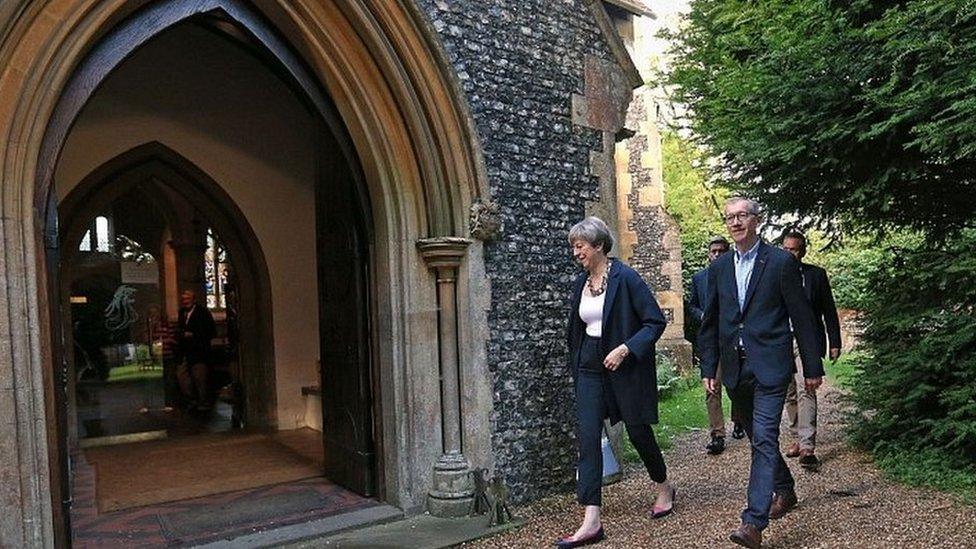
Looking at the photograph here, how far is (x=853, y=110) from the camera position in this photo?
16.0ft

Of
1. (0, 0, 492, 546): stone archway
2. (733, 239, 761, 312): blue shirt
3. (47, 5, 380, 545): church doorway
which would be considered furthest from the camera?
(47, 5, 380, 545): church doorway

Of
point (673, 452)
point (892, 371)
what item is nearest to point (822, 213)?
point (892, 371)

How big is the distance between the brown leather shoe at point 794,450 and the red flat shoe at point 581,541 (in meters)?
2.27

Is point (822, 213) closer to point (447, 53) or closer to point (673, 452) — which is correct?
point (673, 452)

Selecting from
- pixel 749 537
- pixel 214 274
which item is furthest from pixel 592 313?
pixel 214 274

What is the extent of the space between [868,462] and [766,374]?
2250 mm

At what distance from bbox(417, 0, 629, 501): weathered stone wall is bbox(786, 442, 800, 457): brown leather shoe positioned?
5.65 feet

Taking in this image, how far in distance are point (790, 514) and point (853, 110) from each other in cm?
268

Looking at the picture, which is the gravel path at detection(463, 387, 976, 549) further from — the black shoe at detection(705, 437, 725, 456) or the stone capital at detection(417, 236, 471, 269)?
the stone capital at detection(417, 236, 471, 269)

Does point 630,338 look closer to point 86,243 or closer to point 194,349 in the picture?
point 194,349

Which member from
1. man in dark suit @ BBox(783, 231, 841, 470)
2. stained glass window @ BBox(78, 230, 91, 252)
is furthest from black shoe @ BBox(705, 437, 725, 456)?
stained glass window @ BBox(78, 230, 91, 252)

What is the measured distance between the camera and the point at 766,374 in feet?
11.2

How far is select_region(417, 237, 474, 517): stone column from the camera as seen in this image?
427 centimetres

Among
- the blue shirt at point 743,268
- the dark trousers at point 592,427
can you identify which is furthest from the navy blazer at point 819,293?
the dark trousers at point 592,427
